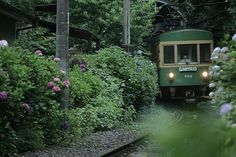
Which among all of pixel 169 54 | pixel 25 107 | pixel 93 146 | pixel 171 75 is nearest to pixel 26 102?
pixel 25 107

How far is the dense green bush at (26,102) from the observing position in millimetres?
7732

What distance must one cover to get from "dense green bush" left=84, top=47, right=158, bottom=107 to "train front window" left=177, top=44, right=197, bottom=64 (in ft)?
15.2

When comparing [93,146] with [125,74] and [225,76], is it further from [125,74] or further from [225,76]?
[125,74]

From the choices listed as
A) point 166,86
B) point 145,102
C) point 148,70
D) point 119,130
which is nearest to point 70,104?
point 119,130

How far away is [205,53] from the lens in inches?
908

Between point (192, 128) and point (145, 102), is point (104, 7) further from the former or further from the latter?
point (192, 128)

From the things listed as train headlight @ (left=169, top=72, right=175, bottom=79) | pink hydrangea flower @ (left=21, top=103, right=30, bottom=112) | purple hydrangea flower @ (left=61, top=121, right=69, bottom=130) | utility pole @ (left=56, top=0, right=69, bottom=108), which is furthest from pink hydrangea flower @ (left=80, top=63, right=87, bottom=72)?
train headlight @ (left=169, top=72, right=175, bottom=79)

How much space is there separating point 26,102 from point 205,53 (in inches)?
614

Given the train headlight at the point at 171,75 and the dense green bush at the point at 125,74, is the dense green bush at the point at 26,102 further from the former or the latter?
the train headlight at the point at 171,75

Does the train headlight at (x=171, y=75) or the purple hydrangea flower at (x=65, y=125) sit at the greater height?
the train headlight at (x=171, y=75)

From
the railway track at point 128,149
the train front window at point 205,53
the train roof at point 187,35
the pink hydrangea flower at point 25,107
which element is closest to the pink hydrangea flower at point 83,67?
the railway track at point 128,149

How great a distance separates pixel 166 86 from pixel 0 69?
16168 mm

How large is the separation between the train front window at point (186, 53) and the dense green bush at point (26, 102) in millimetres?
13608

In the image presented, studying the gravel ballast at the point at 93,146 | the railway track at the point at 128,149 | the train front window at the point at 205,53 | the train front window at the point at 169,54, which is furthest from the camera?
the train front window at the point at 169,54
